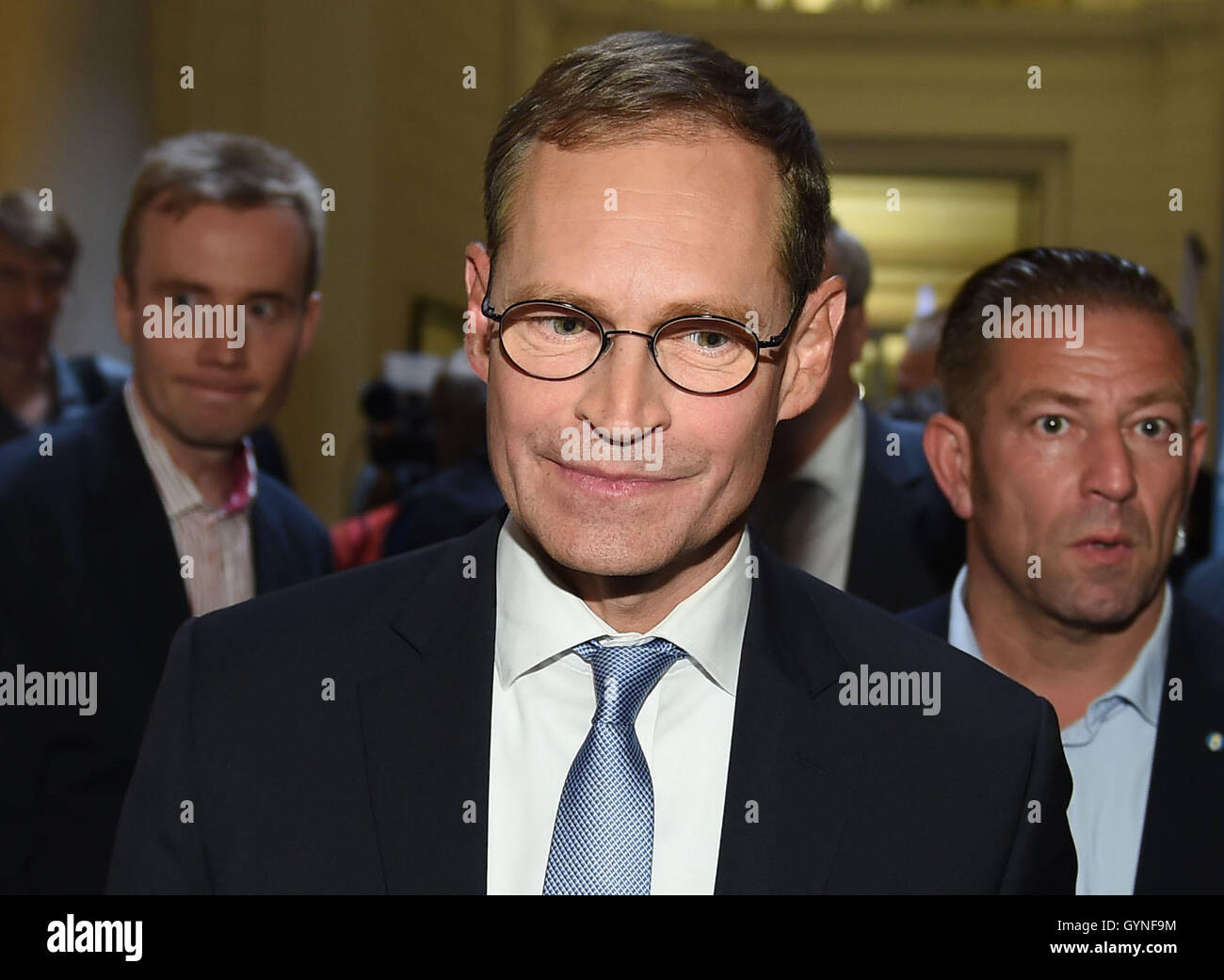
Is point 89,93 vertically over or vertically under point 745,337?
over

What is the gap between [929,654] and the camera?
150 cm

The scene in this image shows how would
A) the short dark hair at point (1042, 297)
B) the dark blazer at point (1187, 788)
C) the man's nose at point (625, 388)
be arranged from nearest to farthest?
the man's nose at point (625, 388) → the dark blazer at point (1187, 788) → the short dark hair at point (1042, 297)

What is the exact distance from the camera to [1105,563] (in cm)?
178

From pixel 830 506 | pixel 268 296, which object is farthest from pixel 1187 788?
pixel 268 296

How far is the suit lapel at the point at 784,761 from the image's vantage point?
1.33 metres

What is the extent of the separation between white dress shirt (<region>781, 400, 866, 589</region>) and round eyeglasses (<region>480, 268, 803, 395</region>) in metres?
1.00

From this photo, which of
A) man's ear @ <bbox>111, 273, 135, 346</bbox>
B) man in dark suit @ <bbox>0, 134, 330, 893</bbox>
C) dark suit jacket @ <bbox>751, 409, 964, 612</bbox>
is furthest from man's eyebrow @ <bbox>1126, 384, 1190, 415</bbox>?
man's ear @ <bbox>111, 273, 135, 346</bbox>

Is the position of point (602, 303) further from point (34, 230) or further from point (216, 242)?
point (34, 230)

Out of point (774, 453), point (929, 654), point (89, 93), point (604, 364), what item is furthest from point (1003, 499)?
point (89, 93)

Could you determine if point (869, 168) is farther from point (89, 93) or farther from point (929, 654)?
point (929, 654)

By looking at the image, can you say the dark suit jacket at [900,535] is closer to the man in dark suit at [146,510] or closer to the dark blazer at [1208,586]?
the dark blazer at [1208,586]

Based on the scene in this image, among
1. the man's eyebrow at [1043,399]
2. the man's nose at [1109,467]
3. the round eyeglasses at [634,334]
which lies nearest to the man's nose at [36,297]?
the round eyeglasses at [634,334]

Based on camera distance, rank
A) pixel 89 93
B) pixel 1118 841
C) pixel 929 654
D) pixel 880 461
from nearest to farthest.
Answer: pixel 929 654, pixel 1118 841, pixel 880 461, pixel 89 93
